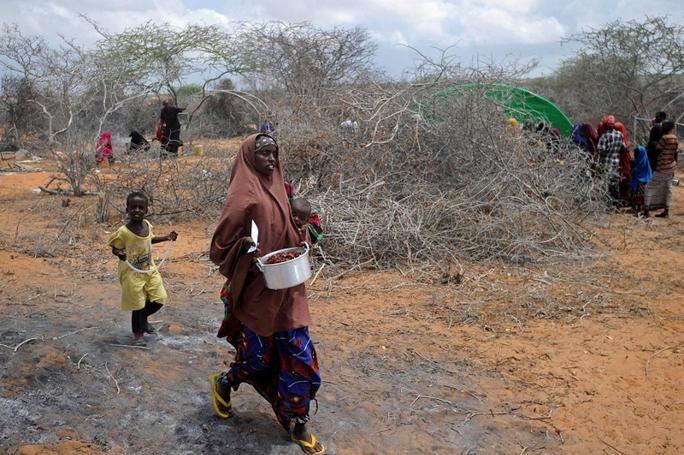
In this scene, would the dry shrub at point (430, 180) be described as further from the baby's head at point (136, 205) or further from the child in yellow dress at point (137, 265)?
the baby's head at point (136, 205)

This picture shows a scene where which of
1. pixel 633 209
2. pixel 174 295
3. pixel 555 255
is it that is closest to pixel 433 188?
pixel 555 255

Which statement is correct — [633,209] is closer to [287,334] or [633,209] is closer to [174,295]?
[174,295]

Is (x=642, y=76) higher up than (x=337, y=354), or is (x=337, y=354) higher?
(x=642, y=76)

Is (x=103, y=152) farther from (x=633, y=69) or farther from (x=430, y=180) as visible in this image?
(x=633, y=69)

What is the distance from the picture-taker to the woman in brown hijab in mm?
2627

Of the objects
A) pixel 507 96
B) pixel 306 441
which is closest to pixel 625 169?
pixel 507 96

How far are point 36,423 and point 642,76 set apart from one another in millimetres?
15586

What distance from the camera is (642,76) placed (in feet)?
49.6

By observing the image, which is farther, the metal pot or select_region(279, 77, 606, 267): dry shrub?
select_region(279, 77, 606, 267): dry shrub

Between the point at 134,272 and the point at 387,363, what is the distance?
160cm

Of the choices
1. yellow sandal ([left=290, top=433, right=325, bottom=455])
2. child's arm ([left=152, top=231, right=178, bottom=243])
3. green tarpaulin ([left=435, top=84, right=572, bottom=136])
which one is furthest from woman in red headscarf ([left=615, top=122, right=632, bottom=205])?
yellow sandal ([left=290, top=433, right=325, bottom=455])

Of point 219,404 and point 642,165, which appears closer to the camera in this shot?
point 219,404

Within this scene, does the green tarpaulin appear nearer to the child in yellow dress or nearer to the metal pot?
the child in yellow dress

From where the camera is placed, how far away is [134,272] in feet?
12.3
